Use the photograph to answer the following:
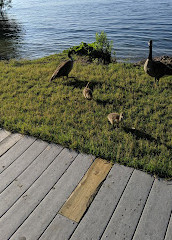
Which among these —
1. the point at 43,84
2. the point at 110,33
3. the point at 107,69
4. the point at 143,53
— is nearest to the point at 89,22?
the point at 110,33

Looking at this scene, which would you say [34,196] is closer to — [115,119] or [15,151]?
[15,151]

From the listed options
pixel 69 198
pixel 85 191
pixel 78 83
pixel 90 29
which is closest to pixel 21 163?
pixel 69 198

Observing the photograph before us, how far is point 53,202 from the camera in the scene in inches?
138

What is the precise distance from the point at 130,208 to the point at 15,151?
260 centimetres

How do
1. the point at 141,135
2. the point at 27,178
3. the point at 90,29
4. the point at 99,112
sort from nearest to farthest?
the point at 27,178 < the point at 141,135 < the point at 99,112 < the point at 90,29

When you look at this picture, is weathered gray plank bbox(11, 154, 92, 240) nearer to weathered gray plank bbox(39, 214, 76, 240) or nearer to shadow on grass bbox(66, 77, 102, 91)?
weathered gray plank bbox(39, 214, 76, 240)

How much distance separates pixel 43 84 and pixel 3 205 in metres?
4.94

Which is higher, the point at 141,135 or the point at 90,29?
the point at 141,135

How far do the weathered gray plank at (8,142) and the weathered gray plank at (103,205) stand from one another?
7.49 feet

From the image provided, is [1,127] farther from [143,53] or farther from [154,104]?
[143,53]

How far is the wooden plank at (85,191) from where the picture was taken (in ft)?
11.0

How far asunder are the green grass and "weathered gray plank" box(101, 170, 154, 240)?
1.05 ft

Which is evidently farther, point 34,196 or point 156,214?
point 34,196

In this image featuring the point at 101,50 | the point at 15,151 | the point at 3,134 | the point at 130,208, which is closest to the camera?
the point at 130,208
